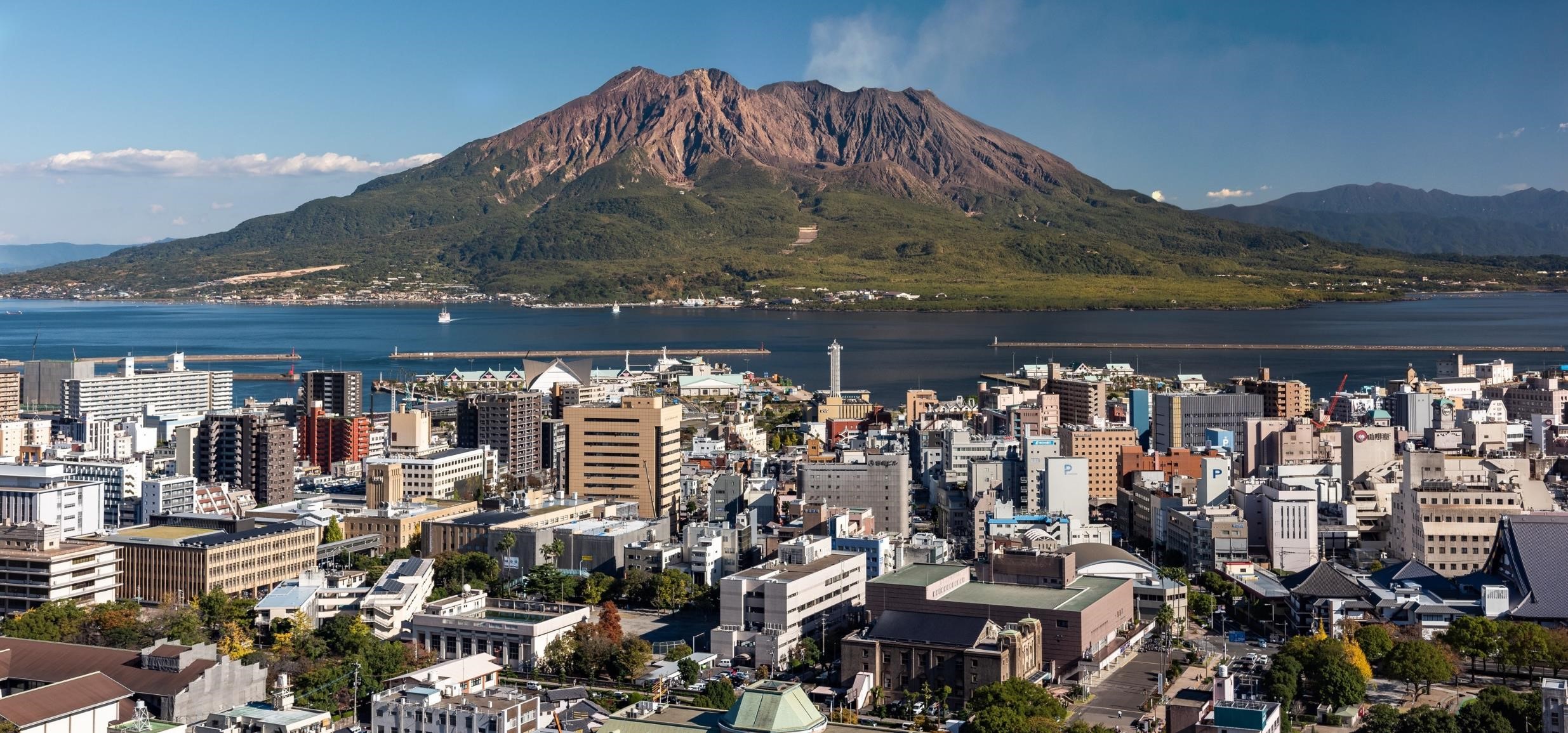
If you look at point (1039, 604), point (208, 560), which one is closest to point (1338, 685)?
point (1039, 604)

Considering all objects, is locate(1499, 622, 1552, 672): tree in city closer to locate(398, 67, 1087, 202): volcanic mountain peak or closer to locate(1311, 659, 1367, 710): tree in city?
locate(1311, 659, 1367, 710): tree in city

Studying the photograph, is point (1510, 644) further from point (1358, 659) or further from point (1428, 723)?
point (1428, 723)

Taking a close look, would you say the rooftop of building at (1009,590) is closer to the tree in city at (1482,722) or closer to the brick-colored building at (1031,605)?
the brick-colored building at (1031,605)

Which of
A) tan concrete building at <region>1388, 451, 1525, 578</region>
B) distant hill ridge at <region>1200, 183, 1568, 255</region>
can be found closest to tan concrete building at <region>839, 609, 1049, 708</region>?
tan concrete building at <region>1388, 451, 1525, 578</region>

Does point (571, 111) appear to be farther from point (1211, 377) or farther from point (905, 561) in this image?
point (905, 561)

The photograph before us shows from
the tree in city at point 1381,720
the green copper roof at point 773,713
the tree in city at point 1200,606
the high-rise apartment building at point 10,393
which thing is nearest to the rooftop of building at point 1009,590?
the tree in city at point 1200,606

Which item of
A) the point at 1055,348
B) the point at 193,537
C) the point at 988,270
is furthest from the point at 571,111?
the point at 193,537

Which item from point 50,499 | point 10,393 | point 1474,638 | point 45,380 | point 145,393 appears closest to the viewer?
point 1474,638
